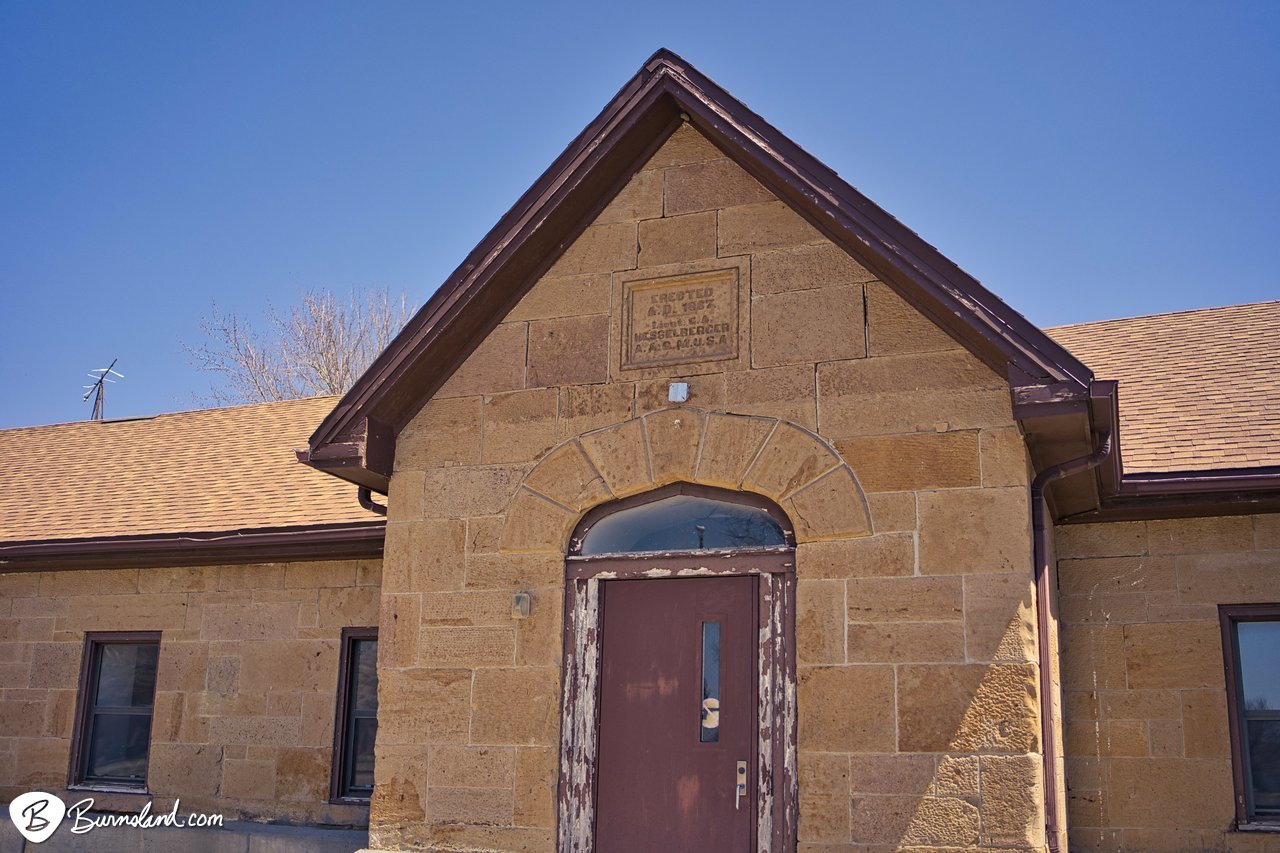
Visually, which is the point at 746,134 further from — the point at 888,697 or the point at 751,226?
the point at 888,697

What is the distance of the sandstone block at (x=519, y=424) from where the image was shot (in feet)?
26.8

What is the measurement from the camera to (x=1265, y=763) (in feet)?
28.3

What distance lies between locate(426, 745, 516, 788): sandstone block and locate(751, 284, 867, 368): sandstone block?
294 cm

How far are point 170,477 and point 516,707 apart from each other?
7849 millimetres

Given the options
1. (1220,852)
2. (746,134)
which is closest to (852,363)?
(746,134)

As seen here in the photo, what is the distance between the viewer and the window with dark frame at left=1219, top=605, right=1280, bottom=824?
8.52m

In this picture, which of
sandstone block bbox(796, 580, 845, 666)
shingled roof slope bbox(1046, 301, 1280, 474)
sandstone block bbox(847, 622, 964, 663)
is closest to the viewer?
sandstone block bbox(847, 622, 964, 663)

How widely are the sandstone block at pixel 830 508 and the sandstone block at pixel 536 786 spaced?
2064 mm

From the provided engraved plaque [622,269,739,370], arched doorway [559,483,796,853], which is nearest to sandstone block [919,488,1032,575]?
arched doorway [559,483,796,853]

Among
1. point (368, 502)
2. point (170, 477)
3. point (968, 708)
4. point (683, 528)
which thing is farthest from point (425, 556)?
point (170, 477)

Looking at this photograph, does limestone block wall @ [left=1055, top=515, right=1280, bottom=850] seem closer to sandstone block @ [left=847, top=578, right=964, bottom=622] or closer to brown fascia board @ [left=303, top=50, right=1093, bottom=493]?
sandstone block @ [left=847, top=578, right=964, bottom=622]

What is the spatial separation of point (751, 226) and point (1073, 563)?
3682 mm

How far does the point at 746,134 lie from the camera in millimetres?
7906

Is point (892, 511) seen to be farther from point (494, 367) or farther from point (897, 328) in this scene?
point (494, 367)
